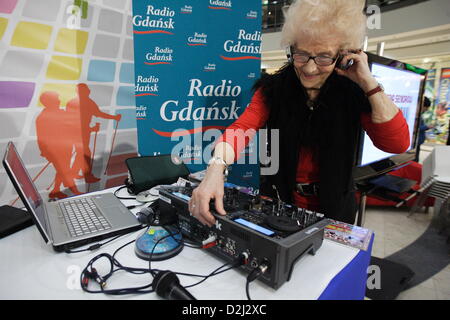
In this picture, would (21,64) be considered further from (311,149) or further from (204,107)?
(311,149)

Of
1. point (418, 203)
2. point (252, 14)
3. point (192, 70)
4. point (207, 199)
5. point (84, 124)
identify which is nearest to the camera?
point (207, 199)

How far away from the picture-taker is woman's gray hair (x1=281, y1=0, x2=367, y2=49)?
2.80 feet

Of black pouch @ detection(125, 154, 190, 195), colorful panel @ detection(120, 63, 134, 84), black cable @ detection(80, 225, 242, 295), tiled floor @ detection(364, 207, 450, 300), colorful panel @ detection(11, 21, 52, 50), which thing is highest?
colorful panel @ detection(11, 21, 52, 50)

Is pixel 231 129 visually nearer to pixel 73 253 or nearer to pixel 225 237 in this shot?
pixel 225 237

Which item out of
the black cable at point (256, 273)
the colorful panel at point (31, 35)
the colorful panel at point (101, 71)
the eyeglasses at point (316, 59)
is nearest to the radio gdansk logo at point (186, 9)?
the colorful panel at point (101, 71)

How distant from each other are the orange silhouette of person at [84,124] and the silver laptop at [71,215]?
65 cm

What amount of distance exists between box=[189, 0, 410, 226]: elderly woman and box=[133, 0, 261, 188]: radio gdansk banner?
2.60 ft

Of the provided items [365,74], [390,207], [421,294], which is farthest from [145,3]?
[390,207]

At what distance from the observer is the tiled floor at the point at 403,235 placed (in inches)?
69.6

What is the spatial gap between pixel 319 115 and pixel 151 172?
93cm

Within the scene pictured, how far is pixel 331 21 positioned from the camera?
853mm

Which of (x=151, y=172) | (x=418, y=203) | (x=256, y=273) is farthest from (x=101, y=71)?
(x=418, y=203)

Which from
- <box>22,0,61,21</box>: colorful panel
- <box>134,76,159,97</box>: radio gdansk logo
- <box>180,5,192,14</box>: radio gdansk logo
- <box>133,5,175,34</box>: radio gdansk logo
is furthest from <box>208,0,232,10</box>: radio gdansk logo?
<box>22,0,61,21</box>: colorful panel

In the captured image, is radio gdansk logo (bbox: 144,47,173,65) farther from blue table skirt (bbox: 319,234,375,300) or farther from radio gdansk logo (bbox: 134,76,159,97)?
blue table skirt (bbox: 319,234,375,300)
